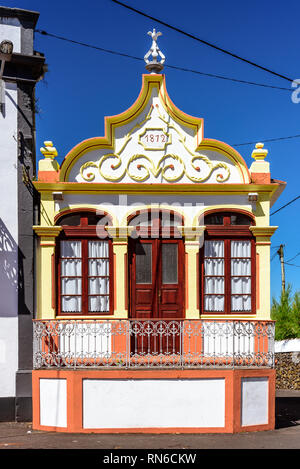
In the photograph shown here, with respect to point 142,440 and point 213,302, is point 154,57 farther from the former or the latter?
point 142,440

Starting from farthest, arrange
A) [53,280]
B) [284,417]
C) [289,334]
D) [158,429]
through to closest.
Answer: [289,334]
[284,417]
[53,280]
[158,429]

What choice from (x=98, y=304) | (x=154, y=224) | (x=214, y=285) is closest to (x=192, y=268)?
(x=214, y=285)

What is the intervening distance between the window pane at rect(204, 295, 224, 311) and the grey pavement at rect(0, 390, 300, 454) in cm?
254

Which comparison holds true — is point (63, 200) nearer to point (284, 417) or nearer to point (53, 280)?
point (53, 280)

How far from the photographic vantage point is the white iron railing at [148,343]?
1027 centimetres

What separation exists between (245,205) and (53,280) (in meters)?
4.16

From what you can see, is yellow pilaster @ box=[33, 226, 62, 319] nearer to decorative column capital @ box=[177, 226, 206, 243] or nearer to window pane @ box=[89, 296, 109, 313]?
window pane @ box=[89, 296, 109, 313]

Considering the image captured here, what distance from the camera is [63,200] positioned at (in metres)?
11.2

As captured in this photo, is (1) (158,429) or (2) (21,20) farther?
(2) (21,20)

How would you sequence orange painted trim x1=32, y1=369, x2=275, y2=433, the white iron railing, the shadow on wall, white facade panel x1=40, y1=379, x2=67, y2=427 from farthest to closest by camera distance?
the shadow on wall → the white iron railing → white facade panel x1=40, y1=379, x2=67, y2=427 → orange painted trim x1=32, y1=369, x2=275, y2=433

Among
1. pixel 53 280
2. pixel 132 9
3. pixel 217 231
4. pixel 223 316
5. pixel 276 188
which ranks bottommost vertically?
pixel 223 316

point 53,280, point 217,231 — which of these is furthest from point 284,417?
point 53,280

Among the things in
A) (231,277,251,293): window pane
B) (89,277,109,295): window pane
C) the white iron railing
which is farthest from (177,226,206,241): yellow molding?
(89,277,109,295): window pane

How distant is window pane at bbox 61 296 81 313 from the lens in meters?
11.2
